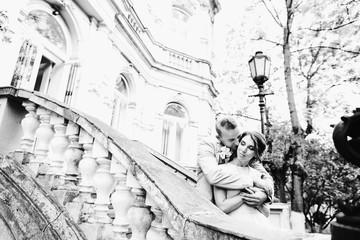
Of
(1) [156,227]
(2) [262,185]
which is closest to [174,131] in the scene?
(2) [262,185]

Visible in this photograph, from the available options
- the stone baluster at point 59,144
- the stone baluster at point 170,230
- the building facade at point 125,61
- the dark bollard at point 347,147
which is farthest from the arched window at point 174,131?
the dark bollard at point 347,147

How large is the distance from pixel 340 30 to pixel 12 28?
31.6 ft

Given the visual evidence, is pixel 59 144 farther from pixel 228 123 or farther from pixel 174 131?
pixel 174 131

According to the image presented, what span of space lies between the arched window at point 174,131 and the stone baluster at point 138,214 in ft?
30.9

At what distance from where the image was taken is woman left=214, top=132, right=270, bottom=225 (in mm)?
1849

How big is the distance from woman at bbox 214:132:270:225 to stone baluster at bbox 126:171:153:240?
61cm

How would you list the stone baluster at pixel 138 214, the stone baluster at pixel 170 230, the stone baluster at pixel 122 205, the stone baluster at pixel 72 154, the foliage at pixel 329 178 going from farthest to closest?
the foliage at pixel 329 178 < the stone baluster at pixel 72 154 < the stone baluster at pixel 122 205 < the stone baluster at pixel 138 214 < the stone baluster at pixel 170 230

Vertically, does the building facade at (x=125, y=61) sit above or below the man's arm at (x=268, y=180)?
above

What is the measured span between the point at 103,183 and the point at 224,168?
90cm

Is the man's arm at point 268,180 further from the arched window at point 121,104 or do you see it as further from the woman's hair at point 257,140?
the arched window at point 121,104

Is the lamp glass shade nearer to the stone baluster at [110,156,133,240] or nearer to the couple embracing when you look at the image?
the couple embracing

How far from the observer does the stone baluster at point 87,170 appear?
1.89 metres

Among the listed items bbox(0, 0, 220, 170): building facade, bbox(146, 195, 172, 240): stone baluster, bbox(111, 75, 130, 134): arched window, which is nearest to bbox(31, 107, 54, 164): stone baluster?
bbox(0, 0, 220, 170): building facade

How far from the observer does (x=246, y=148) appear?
6.29 ft
